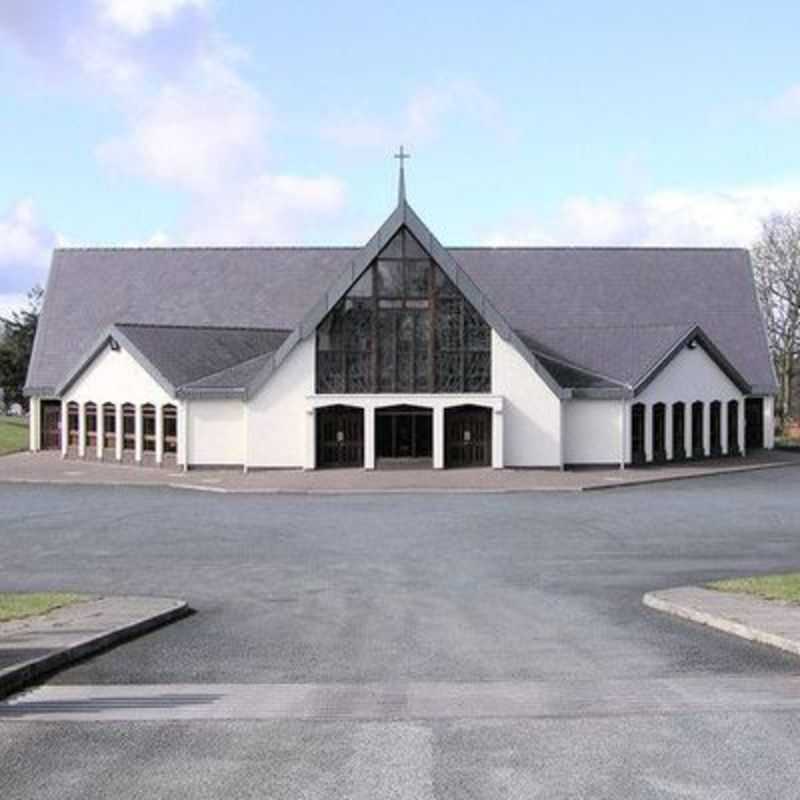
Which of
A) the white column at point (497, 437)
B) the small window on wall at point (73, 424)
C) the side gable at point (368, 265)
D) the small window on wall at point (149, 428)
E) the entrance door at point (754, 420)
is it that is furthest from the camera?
the entrance door at point (754, 420)

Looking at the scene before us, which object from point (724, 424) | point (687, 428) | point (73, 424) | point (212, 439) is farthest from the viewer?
point (724, 424)

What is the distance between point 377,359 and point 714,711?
32.1m

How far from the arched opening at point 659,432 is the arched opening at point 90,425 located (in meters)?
21.6

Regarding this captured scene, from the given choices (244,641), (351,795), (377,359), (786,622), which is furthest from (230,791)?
(377,359)

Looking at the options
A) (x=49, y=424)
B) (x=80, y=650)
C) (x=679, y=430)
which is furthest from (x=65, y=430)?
(x=80, y=650)

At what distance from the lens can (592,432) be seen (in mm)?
41719

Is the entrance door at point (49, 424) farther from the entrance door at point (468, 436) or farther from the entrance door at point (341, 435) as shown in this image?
the entrance door at point (468, 436)

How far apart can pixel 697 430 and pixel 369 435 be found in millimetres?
14404

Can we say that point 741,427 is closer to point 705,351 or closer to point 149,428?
point 705,351

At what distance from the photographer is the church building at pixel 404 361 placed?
131ft

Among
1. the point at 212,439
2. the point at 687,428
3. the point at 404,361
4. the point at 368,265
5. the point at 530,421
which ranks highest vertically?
the point at 368,265

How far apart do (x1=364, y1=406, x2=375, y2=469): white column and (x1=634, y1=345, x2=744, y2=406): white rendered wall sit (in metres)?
9.80

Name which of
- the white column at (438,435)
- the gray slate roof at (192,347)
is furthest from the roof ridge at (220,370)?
the white column at (438,435)

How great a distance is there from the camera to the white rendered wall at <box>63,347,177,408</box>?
4259 cm
